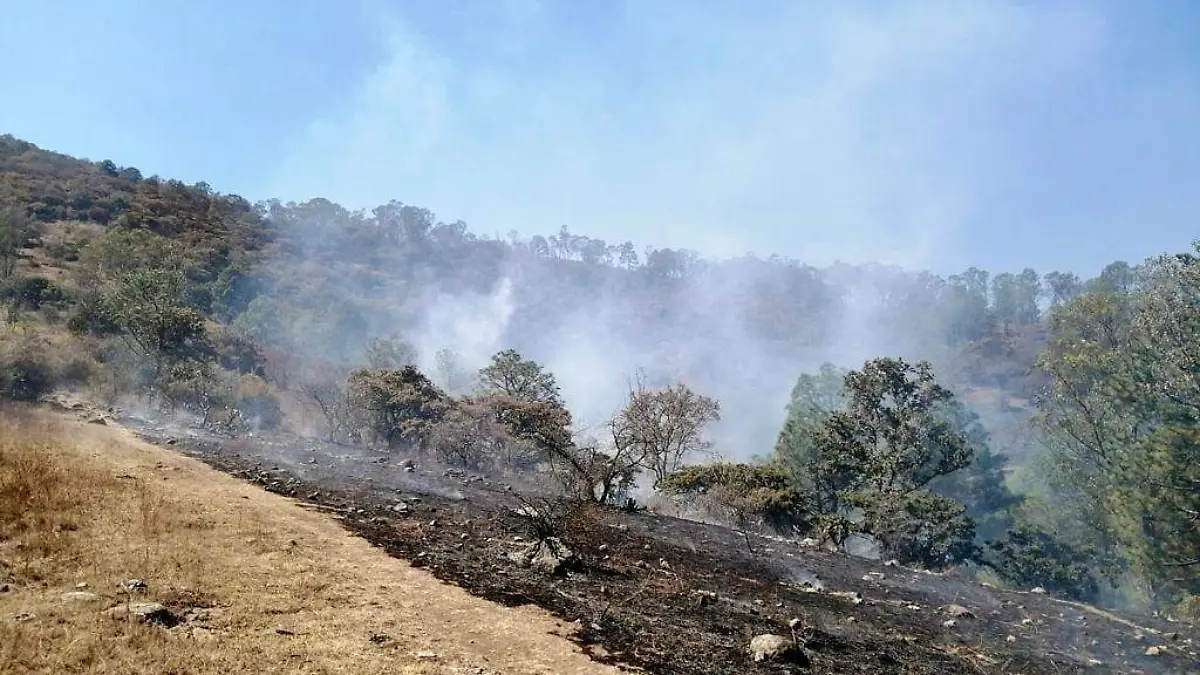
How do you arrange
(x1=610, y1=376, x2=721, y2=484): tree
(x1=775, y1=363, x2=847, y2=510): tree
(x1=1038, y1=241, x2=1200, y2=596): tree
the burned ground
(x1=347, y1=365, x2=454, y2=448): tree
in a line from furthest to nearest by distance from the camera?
(x1=347, y1=365, x2=454, y2=448): tree, (x1=775, y1=363, x2=847, y2=510): tree, (x1=610, y1=376, x2=721, y2=484): tree, (x1=1038, y1=241, x2=1200, y2=596): tree, the burned ground

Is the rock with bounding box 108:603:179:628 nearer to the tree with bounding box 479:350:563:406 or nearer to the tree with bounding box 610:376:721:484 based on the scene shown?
the tree with bounding box 610:376:721:484

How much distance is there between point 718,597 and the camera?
12.2 meters

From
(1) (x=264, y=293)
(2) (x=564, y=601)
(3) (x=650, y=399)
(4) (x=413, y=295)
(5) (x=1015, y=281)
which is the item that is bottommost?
(2) (x=564, y=601)

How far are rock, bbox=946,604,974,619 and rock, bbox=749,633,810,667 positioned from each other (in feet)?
20.3

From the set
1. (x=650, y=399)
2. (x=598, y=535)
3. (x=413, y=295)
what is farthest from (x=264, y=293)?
(x=598, y=535)

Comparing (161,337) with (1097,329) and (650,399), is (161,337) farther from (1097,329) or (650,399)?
(1097,329)

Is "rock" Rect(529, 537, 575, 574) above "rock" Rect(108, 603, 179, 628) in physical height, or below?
above

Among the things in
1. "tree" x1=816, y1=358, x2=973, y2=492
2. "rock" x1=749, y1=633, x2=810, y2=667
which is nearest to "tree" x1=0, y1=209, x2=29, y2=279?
"tree" x1=816, y1=358, x2=973, y2=492

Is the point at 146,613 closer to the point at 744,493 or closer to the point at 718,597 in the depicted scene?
the point at 718,597

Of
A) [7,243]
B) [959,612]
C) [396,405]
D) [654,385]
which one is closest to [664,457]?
[396,405]

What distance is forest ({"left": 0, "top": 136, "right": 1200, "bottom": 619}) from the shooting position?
966 inches

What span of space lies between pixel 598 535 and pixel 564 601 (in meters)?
5.57

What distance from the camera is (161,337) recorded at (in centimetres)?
3581

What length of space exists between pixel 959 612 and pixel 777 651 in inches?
274
